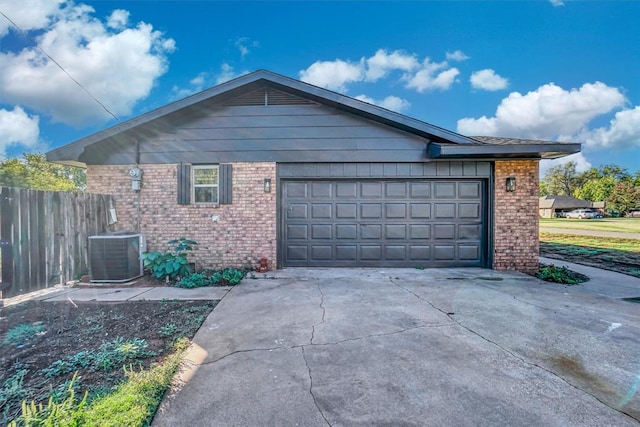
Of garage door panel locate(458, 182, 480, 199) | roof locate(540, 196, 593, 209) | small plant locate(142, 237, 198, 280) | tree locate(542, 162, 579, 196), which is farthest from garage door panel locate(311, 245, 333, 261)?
tree locate(542, 162, 579, 196)

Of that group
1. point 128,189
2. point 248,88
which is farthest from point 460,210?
point 128,189

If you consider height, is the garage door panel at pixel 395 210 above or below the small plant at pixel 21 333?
above

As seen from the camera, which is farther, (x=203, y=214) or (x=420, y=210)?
(x=420, y=210)

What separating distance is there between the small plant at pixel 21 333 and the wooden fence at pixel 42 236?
63.3 inches

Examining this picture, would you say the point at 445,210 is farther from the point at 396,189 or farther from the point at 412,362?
the point at 412,362

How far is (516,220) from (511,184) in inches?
33.6

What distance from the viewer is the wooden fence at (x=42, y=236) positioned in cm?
436

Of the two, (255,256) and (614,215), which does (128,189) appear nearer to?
(255,256)

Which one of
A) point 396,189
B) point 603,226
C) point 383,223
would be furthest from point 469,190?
point 603,226

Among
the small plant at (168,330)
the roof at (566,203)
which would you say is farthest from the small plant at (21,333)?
the roof at (566,203)

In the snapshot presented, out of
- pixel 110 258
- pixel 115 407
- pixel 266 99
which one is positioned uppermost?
pixel 266 99

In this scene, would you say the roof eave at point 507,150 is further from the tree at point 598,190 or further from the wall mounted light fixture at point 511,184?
the tree at point 598,190

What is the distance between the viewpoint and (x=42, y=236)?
4805 millimetres

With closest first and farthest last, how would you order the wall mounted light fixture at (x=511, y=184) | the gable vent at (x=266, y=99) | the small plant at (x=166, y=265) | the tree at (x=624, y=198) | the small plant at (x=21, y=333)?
1. the small plant at (x=21, y=333)
2. the small plant at (x=166, y=265)
3. the wall mounted light fixture at (x=511, y=184)
4. the gable vent at (x=266, y=99)
5. the tree at (x=624, y=198)
